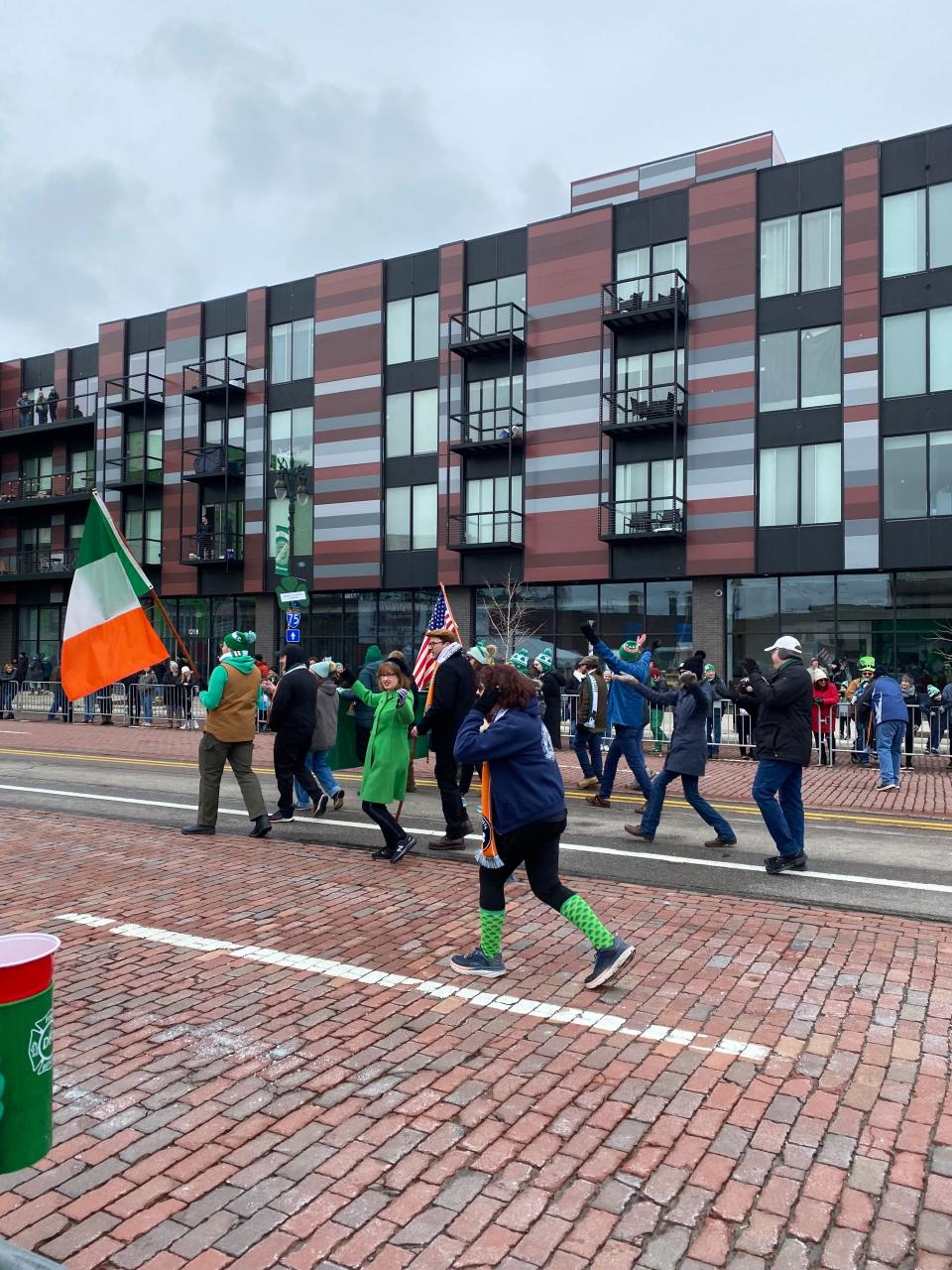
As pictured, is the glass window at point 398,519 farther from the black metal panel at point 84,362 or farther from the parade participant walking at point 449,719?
the parade participant walking at point 449,719

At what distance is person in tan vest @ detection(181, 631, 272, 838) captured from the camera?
29.3 ft

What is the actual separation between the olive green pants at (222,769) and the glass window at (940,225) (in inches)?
905

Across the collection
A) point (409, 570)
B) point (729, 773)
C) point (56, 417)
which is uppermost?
point (56, 417)

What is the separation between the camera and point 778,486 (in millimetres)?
25969

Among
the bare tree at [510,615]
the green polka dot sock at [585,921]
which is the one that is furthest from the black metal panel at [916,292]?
the green polka dot sock at [585,921]

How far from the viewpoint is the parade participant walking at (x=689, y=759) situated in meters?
8.48

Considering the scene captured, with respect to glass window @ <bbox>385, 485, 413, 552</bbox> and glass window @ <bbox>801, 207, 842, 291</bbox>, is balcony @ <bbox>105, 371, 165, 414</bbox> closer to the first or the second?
glass window @ <bbox>385, 485, 413, 552</bbox>

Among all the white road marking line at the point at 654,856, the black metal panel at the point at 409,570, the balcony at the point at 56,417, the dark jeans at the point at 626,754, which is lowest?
the white road marking line at the point at 654,856

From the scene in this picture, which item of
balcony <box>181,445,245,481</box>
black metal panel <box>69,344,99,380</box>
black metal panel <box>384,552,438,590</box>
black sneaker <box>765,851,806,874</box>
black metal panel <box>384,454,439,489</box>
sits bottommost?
black sneaker <box>765,851,806,874</box>

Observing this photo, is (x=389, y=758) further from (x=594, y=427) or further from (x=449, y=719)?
(x=594, y=427)

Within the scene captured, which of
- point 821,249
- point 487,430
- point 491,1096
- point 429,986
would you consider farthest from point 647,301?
point 491,1096

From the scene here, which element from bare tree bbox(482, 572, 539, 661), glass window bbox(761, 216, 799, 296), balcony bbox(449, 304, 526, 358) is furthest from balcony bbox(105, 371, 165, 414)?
glass window bbox(761, 216, 799, 296)

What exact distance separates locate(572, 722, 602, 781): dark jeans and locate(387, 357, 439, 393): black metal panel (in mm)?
21223

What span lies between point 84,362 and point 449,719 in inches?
1502
